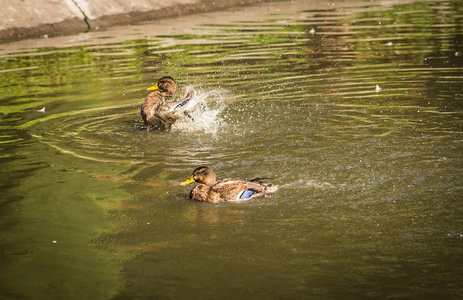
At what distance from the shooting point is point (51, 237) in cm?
584

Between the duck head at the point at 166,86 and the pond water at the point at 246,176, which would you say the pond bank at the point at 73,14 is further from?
the duck head at the point at 166,86

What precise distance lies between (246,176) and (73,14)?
46.7 ft

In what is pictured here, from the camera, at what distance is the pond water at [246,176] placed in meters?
4.90

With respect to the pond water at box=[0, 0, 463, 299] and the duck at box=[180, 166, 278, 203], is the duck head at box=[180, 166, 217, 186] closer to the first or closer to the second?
the duck at box=[180, 166, 278, 203]

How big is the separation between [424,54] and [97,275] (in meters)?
10.4

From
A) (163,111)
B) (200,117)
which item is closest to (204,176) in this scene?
(163,111)

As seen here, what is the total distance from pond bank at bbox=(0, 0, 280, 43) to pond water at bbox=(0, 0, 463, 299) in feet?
13.9

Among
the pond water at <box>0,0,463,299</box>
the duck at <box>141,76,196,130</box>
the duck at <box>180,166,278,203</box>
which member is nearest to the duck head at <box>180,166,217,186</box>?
the duck at <box>180,166,278,203</box>

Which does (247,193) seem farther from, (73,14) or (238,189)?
(73,14)

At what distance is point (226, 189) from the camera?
6.30m

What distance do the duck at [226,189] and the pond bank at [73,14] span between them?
1386 centimetres

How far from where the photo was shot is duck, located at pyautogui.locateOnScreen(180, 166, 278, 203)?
6.28m

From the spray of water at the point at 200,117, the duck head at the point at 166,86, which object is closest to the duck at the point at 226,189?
the spray of water at the point at 200,117

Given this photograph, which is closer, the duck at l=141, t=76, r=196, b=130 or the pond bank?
the duck at l=141, t=76, r=196, b=130
